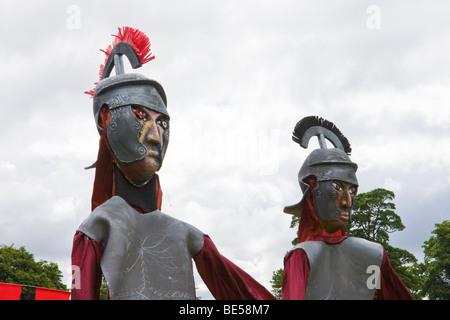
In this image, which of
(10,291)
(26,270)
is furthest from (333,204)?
(26,270)

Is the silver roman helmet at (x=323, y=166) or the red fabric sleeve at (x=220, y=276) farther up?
the silver roman helmet at (x=323, y=166)

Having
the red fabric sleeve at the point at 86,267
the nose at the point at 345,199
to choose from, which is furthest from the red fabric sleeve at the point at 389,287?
the red fabric sleeve at the point at 86,267

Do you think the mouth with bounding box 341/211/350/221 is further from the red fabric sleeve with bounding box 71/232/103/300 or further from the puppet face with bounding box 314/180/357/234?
the red fabric sleeve with bounding box 71/232/103/300

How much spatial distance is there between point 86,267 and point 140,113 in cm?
130

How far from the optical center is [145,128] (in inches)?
197

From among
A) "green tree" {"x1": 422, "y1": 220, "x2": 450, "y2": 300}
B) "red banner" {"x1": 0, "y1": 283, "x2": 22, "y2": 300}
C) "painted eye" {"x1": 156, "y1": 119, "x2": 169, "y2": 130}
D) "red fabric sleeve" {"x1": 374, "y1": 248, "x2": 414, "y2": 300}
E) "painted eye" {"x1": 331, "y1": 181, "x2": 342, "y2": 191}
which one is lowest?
"red fabric sleeve" {"x1": 374, "y1": 248, "x2": 414, "y2": 300}

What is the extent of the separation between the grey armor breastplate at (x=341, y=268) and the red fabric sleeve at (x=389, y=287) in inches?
5.4

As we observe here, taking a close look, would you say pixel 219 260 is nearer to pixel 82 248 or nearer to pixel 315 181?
pixel 82 248

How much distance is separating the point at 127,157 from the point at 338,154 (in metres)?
2.83

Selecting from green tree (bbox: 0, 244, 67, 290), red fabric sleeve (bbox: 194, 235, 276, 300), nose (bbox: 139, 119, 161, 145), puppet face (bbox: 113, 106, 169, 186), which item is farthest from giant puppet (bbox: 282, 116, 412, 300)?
green tree (bbox: 0, 244, 67, 290)

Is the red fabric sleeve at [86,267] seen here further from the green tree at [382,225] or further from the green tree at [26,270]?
the green tree at [26,270]

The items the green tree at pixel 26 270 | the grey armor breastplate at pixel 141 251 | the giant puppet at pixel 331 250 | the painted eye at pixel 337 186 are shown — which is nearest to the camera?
the grey armor breastplate at pixel 141 251

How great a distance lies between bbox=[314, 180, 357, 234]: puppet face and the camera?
6.60 meters

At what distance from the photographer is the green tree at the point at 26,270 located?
2411 centimetres
